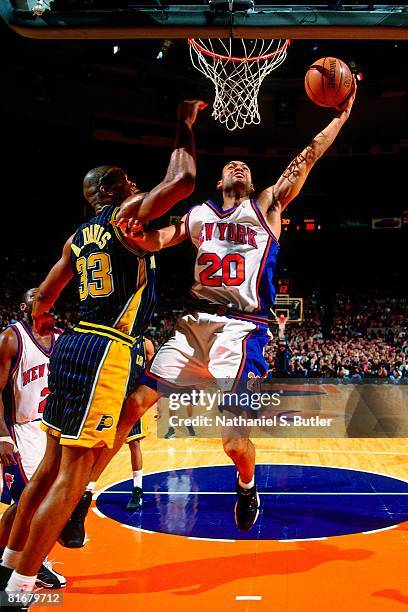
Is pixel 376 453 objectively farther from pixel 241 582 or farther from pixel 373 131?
pixel 373 131

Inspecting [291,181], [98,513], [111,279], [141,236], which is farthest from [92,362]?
[98,513]

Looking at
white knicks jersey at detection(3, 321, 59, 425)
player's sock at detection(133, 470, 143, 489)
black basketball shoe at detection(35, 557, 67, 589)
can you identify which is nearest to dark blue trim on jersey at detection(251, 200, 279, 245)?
white knicks jersey at detection(3, 321, 59, 425)

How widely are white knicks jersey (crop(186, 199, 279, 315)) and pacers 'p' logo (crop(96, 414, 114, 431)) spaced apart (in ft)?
4.04

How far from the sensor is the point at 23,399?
4273 mm

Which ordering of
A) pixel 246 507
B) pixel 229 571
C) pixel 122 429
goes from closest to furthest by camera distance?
pixel 122 429, pixel 246 507, pixel 229 571

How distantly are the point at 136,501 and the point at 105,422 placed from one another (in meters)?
3.58

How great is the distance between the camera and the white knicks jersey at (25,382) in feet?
13.9

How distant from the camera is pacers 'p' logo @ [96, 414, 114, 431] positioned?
286 cm

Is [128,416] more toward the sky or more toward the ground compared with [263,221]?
more toward the ground

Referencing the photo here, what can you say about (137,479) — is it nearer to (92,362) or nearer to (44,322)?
(44,322)

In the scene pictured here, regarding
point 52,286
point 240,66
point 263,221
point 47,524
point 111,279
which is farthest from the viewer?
point 240,66

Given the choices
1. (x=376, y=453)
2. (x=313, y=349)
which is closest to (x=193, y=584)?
(x=376, y=453)

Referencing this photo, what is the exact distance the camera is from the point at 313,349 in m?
16.5

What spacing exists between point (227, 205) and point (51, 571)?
8.98ft
